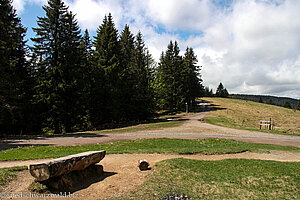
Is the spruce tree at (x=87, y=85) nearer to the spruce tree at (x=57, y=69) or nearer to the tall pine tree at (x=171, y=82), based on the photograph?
the spruce tree at (x=57, y=69)

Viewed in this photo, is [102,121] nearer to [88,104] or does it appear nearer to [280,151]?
[88,104]

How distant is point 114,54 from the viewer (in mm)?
29812

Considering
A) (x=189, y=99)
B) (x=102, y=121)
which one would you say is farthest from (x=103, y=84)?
(x=189, y=99)

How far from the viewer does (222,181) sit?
728cm

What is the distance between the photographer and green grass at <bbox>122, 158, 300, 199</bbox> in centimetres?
632

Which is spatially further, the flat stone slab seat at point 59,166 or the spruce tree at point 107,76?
the spruce tree at point 107,76

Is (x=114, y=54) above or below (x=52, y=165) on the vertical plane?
above

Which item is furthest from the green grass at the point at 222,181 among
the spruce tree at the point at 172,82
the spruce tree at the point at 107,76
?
the spruce tree at the point at 172,82

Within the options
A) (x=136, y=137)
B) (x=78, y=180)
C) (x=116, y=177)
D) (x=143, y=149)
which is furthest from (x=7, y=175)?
(x=136, y=137)

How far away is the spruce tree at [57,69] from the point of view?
79.9 feet

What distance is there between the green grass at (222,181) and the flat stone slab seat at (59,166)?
235 centimetres

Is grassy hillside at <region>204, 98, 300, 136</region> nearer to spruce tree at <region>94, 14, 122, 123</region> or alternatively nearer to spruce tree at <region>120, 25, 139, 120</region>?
spruce tree at <region>120, 25, 139, 120</region>

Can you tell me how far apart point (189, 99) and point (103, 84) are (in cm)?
2809

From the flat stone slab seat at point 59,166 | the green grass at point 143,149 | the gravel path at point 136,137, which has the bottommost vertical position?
the gravel path at point 136,137
